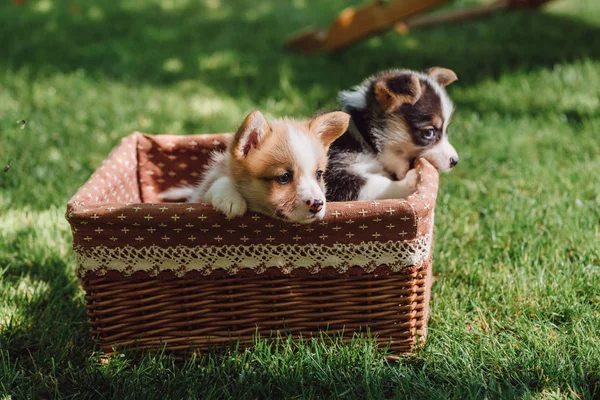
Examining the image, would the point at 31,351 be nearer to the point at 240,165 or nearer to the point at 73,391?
the point at 73,391

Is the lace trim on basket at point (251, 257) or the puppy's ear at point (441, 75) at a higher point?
the puppy's ear at point (441, 75)

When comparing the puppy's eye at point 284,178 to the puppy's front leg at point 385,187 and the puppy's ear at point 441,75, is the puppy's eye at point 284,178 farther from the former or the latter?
the puppy's ear at point 441,75

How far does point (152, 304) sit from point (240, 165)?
Result: 730 mm

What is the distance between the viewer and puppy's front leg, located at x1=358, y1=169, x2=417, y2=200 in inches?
113

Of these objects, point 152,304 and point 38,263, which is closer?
point 152,304

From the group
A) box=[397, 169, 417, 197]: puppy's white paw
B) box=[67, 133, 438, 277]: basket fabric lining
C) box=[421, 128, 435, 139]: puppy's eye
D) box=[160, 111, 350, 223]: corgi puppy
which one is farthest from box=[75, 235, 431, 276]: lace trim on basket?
box=[421, 128, 435, 139]: puppy's eye

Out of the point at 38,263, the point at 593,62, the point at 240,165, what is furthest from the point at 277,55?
the point at 240,165

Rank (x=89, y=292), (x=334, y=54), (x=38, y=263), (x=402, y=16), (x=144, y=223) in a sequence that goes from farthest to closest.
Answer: (x=334, y=54)
(x=402, y=16)
(x=38, y=263)
(x=89, y=292)
(x=144, y=223)

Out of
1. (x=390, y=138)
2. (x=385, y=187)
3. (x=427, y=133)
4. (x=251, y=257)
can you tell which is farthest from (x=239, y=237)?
(x=427, y=133)

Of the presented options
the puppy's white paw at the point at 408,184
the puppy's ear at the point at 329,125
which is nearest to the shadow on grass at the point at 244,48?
the puppy's white paw at the point at 408,184

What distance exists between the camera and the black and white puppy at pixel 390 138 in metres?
2.92

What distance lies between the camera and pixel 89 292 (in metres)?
2.64

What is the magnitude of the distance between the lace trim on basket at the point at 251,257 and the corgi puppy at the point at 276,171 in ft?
0.59

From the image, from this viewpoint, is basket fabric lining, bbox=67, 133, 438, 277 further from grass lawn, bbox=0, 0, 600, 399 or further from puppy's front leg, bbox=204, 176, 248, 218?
grass lawn, bbox=0, 0, 600, 399
